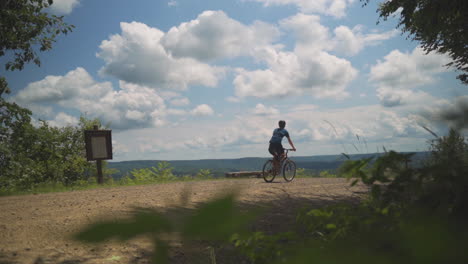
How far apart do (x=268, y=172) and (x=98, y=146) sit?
6.78 m

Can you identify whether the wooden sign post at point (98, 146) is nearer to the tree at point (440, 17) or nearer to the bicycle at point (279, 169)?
the bicycle at point (279, 169)

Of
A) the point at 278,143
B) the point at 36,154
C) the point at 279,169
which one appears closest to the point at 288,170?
the point at 279,169

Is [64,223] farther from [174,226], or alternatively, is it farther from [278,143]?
[278,143]

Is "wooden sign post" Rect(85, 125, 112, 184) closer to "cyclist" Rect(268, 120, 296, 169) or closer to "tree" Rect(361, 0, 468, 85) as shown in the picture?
"cyclist" Rect(268, 120, 296, 169)

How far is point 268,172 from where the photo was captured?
11641mm

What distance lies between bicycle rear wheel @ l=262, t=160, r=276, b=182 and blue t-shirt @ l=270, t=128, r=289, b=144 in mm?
770

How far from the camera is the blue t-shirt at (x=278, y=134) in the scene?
38.0 ft

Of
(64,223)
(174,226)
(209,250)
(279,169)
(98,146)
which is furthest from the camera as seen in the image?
(98,146)

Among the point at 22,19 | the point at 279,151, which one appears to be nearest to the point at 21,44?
the point at 22,19

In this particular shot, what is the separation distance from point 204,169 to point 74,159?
633cm

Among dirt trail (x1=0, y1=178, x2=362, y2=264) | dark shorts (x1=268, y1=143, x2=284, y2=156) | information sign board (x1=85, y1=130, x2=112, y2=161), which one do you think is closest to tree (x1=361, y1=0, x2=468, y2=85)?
dirt trail (x1=0, y1=178, x2=362, y2=264)

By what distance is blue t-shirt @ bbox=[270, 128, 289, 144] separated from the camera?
11594 mm

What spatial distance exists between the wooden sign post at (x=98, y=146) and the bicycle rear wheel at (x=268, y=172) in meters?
6.23

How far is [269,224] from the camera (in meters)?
4.41
